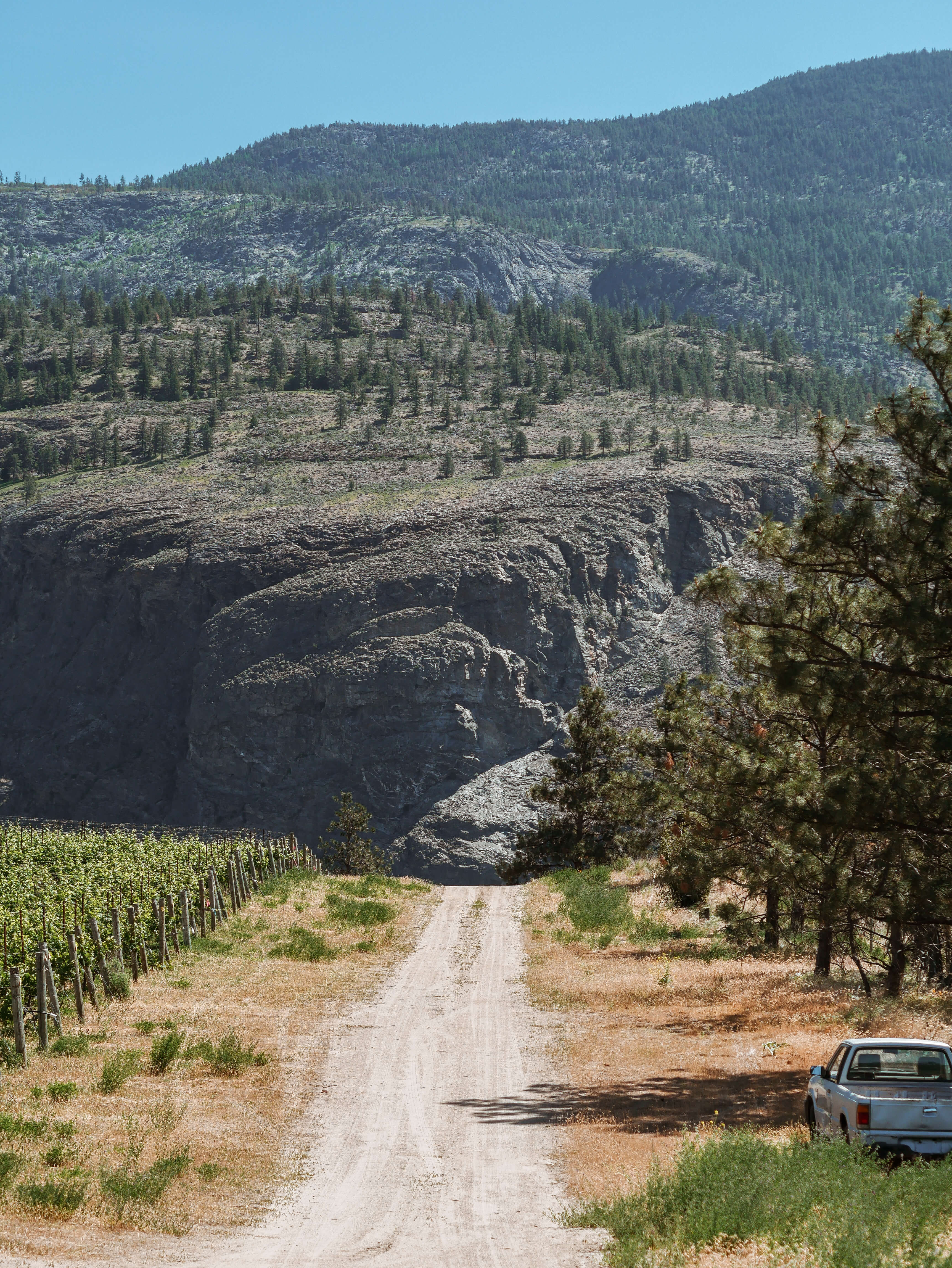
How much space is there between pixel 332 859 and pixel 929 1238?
57962 mm

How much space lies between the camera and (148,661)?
347 ft

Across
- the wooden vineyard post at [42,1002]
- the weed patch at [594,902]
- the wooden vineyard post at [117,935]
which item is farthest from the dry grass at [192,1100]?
the weed patch at [594,902]

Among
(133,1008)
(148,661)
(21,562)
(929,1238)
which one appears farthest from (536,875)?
(21,562)

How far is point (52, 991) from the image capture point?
1752cm

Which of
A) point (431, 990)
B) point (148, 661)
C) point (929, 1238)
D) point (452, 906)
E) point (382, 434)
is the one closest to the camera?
point (929, 1238)

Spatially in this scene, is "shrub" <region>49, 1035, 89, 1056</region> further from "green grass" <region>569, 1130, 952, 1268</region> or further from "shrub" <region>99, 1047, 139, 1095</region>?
"green grass" <region>569, 1130, 952, 1268</region>

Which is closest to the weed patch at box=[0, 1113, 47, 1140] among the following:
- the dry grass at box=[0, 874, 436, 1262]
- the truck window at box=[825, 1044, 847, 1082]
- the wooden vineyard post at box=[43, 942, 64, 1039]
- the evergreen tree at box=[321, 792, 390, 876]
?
the dry grass at box=[0, 874, 436, 1262]

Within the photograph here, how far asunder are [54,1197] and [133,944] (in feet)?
42.2

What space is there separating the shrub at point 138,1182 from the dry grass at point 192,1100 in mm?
87

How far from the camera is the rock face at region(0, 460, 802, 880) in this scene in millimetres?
92938

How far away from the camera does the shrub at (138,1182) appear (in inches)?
418

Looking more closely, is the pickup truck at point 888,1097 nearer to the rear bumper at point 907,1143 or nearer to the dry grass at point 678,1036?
the rear bumper at point 907,1143

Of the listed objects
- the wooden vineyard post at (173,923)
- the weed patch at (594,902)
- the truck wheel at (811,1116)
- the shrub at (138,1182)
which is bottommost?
the weed patch at (594,902)

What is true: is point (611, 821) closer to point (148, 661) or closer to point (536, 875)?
point (536, 875)
